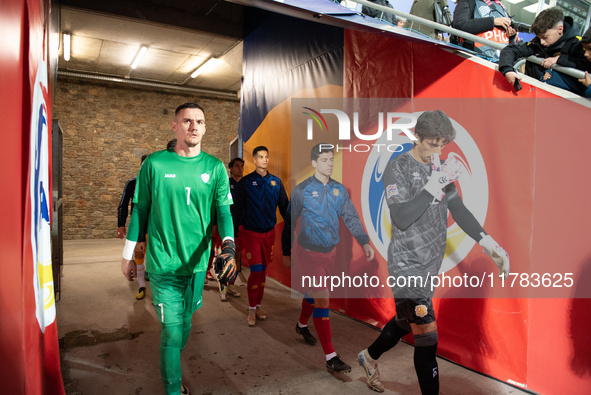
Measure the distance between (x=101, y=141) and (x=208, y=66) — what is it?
11.8ft

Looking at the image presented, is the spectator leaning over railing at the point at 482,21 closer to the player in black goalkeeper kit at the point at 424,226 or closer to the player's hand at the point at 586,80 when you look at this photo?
the player's hand at the point at 586,80

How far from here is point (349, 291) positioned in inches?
162

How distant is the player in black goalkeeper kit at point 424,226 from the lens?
82.1 inches

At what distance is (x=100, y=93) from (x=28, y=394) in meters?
10.4

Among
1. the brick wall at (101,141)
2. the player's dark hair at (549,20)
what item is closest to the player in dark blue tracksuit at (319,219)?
the player's dark hair at (549,20)

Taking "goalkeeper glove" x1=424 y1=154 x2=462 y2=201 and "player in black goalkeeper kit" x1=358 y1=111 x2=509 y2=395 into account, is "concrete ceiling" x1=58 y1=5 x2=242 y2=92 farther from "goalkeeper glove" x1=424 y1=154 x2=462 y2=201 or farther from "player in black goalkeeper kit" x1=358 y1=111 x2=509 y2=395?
"goalkeeper glove" x1=424 y1=154 x2=462 y2=201

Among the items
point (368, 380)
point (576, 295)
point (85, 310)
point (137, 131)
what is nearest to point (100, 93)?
point (137, 131)

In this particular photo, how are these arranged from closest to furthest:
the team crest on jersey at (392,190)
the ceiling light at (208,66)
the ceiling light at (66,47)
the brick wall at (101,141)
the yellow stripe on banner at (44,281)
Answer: the yellow stripe on banner at (44,281), the team crest on jersey at (392,190), the ceiling light at (66,47), the ceiling light at (208,66), the brick wall at (101,141)

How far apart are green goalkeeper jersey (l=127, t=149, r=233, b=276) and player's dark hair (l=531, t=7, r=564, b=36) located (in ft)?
8.32

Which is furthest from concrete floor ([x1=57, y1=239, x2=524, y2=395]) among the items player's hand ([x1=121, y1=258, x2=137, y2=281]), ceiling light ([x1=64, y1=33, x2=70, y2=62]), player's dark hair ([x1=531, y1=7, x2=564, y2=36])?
ceiling light ([x1=64, y1=33, x2=70, y2=62])

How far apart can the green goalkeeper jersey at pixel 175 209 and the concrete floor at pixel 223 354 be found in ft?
3.25

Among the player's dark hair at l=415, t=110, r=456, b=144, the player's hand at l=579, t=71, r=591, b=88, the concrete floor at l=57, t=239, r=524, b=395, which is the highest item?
the player's hand at l=579, t=71, r=591, b=88

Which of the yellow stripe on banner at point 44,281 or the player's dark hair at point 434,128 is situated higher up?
the player's dark hair at point 434,128

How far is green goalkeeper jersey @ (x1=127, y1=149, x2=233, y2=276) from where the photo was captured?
6.93 feet
